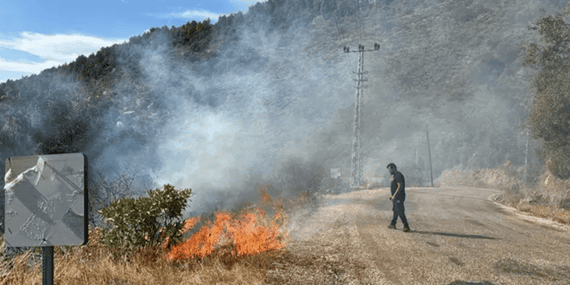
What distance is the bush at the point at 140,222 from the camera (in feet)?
20.1

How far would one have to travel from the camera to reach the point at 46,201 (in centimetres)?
333

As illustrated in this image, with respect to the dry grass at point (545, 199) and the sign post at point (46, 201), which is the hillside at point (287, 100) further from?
the sign post at point (46, 201)

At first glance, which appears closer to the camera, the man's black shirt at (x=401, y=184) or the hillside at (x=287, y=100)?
the man's black shirt at (x=401, y=184)

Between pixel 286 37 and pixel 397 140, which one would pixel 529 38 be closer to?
pixel 397 140

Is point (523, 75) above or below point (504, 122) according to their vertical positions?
above

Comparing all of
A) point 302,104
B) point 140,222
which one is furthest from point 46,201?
point 302,104

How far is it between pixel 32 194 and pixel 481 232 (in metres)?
10.3

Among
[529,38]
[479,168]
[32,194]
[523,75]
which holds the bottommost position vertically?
[479,168]

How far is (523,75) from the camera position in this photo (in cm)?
5016

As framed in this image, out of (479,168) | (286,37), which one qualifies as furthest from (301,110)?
(286,37)

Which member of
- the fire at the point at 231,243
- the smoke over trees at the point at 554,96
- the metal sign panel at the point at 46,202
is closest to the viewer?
the metal sign panel at the point at 46,202

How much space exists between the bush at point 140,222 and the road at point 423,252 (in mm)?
1954

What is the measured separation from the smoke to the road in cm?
878

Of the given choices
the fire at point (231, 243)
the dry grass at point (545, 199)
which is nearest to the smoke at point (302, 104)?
the dry grass at point (545, 199)
